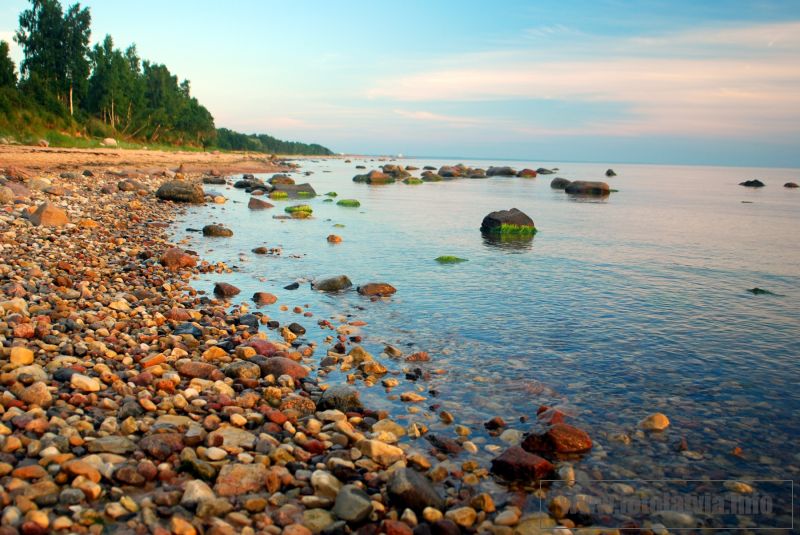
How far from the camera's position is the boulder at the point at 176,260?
1584cm

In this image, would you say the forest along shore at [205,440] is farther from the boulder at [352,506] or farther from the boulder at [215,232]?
the boulder at [215,232]

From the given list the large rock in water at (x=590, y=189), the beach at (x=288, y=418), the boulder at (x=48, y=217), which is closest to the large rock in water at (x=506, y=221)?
the beach at (x=288, y=418)

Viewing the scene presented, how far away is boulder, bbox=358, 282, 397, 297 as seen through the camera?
1466cm

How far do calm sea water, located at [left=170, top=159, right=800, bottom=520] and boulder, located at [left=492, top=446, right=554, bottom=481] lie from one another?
42 centimetres

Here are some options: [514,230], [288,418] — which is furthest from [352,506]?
[514,230]

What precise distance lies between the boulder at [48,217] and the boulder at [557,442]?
17962mm

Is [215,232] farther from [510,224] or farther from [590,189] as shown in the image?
[590,189]

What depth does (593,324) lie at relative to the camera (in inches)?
494

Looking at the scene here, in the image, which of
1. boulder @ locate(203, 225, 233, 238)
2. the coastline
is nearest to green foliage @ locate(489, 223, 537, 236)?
boulder @ locate(203, 225, 233, 238)

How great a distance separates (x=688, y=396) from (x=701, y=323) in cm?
503

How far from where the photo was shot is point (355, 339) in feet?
35.2

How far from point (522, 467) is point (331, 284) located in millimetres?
9619

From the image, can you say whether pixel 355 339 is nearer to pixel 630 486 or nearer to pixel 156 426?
pixel 156 426

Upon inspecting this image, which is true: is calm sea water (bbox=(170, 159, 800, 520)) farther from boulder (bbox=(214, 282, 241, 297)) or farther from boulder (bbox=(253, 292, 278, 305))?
boulder (bbox=(214, 282, 241, 297))
